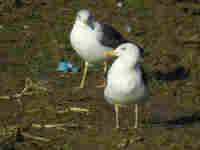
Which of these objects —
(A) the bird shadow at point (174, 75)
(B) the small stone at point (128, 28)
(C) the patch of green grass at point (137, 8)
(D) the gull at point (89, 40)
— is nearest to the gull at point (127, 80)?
(D) the gull at point (89, 40)

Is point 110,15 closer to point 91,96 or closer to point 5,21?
point 5,21

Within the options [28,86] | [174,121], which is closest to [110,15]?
[28,86]

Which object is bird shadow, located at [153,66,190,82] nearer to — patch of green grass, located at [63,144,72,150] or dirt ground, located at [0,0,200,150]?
dirt ground, located at [0,0,200,150]

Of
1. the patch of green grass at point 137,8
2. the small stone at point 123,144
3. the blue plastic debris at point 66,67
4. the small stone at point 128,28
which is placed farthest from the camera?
the patch of green grass at point 137,8

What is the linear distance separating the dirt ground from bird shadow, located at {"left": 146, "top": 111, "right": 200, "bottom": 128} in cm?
1

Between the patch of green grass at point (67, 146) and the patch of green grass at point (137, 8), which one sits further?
the patch of green grass at point (137, 8)

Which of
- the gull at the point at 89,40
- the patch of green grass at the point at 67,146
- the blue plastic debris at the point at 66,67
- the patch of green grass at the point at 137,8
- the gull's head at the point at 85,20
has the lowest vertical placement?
the patch of green grass at the point at 67,146

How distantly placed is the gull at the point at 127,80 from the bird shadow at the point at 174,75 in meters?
2.61

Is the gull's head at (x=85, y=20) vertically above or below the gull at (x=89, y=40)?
above

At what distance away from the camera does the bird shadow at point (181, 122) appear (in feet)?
26.0

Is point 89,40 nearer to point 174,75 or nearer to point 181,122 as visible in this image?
point 174,75

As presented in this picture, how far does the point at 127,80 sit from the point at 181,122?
1.35m

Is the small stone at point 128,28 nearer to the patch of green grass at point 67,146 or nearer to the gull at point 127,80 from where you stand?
the gull at point 127,80

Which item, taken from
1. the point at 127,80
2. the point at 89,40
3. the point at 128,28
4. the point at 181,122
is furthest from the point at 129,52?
the point at 128,28
